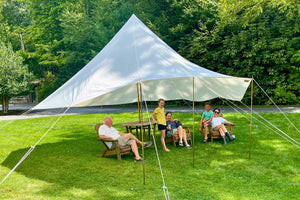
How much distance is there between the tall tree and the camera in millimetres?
17250

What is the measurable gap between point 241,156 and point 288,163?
3.10ft

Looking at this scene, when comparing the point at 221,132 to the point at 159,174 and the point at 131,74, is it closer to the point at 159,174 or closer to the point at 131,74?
the point at 159,174

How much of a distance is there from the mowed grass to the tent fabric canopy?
51.6 inches

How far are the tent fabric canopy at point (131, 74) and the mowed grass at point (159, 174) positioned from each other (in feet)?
4.30

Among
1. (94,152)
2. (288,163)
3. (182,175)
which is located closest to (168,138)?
(94,152)

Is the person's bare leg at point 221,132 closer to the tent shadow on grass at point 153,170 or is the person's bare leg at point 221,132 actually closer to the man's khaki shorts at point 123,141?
the tent shadow on grass at point 153,170

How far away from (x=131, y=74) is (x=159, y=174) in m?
2.12

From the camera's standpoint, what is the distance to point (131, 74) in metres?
6.00

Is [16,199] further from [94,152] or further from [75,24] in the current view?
[75,24]

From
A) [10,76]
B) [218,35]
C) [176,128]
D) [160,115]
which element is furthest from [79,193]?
[10,76]

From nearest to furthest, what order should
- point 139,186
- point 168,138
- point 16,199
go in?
point 16,199 < point 139,186 < point 168,138

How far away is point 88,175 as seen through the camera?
17.5 feet

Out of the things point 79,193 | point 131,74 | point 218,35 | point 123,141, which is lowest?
point 79,193

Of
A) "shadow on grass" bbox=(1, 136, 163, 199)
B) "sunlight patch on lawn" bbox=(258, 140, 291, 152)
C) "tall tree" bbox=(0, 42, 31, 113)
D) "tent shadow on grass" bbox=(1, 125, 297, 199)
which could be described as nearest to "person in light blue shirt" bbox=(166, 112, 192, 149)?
"tent shadow on grass" bbox=(1, 125, 297, 199)
